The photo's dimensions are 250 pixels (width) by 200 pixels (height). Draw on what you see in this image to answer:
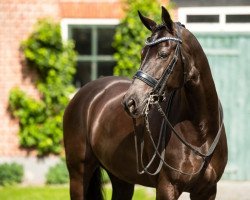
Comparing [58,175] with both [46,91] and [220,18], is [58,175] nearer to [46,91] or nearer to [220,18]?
[46,91]

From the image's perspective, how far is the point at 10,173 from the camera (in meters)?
10.4

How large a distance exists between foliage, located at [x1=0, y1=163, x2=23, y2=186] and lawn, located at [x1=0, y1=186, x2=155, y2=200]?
28cm

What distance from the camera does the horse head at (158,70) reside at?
4.57 metres

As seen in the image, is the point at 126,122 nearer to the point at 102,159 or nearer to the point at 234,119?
the point at 102,159

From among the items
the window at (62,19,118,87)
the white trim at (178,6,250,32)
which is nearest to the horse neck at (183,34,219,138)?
the white trim at (178,6,250,32)

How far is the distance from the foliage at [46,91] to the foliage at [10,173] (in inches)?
15.7

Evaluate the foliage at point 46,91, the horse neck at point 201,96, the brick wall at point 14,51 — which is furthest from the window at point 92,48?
the horse neck at point 201,96

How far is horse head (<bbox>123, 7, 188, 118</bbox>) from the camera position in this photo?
4566 mm

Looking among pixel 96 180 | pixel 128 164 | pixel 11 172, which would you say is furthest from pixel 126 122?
pixel 11 172

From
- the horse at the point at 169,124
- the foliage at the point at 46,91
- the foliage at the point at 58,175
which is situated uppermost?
the horse at the point at 169,124

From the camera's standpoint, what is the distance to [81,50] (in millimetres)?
10867

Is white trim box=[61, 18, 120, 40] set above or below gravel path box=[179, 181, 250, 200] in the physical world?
above

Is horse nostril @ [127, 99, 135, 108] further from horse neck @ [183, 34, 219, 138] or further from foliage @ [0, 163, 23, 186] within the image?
foliage @ [0, 163, 23, 186]

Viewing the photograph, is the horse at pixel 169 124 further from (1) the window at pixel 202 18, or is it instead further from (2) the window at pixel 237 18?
(2) the window at pixel 237 18
